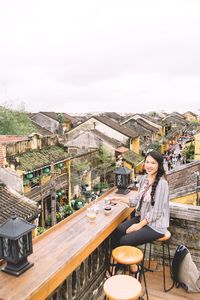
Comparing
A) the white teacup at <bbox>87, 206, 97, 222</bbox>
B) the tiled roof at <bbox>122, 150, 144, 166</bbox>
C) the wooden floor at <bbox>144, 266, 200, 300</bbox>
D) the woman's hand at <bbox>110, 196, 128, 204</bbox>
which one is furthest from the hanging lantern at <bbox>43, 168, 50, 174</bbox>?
the white teacup at <bbox>87, 206, 97, 222</bbox>

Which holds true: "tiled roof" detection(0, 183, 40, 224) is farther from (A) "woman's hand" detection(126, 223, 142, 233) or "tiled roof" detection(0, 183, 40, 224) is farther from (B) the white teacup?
(A) "woman's hand" detection(126, 223, 142, 233)

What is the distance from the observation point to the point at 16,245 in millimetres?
2402

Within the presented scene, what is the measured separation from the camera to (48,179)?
56.4ft

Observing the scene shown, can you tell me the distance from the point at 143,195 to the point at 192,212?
89cm

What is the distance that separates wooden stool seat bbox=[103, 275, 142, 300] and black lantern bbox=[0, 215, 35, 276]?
80 cm

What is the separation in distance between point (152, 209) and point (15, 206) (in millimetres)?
8170

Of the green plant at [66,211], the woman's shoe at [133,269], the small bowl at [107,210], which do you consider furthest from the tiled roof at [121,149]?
the woman's shoe at [133,269]

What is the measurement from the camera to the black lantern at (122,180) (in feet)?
15.1

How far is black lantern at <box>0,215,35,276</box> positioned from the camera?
2418mm

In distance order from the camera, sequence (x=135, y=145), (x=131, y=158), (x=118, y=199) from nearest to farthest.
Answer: (x=118, y=199)
(x=131, y=158)
(x=135, y=145)

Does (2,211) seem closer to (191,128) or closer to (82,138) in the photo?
(82,138)

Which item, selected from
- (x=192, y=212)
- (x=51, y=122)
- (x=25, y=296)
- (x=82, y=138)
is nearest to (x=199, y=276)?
(x=192, y=212)

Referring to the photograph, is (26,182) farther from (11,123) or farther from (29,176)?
(11,123)

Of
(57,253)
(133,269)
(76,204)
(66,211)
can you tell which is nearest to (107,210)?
(133,269)
